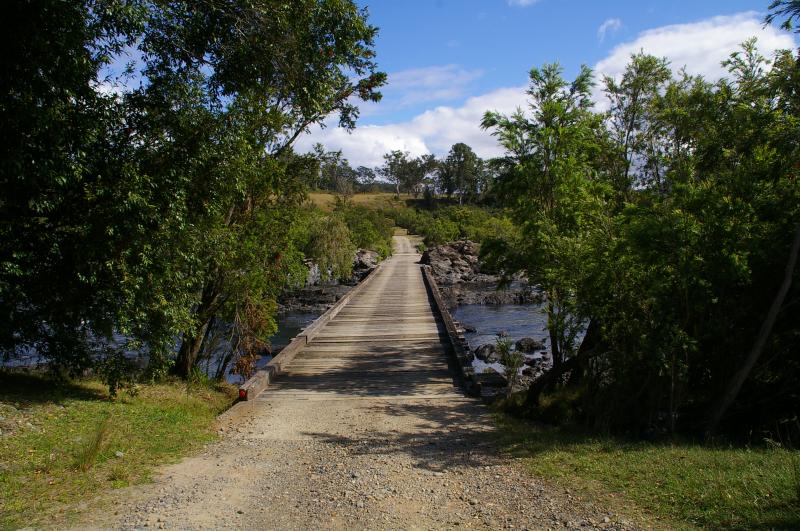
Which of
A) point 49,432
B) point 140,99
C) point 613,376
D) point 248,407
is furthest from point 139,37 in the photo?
point 613,376

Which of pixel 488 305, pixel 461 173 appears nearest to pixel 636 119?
pixel 488 305

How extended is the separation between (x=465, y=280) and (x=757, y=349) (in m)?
32.6

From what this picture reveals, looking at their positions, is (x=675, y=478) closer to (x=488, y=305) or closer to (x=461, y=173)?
(x=488, y=305)

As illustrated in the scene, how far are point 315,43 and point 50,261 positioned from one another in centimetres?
452

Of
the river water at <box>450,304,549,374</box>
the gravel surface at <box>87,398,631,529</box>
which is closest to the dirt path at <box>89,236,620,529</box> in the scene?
the gravel surface at <box>87,398,631,529</box>

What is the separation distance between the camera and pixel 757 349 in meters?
6.07

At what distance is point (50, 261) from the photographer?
20.5 feet

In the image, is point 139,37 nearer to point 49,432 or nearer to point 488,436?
point 49,432

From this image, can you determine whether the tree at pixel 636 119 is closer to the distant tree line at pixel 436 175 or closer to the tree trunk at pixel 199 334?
the tree trunk at pixel 199 334

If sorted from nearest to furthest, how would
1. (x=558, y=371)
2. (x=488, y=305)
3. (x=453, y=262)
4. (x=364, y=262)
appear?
(x=558, y=371), (x=488, y=305), (x=364, y=262), (x=453, y=262)

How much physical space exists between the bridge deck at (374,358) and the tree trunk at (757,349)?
152 inches

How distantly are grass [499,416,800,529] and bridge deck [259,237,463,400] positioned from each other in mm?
3464

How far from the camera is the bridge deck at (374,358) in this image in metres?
9.61

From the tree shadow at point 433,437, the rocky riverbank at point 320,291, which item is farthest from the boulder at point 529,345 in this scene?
the tree shadow at point 433,437
